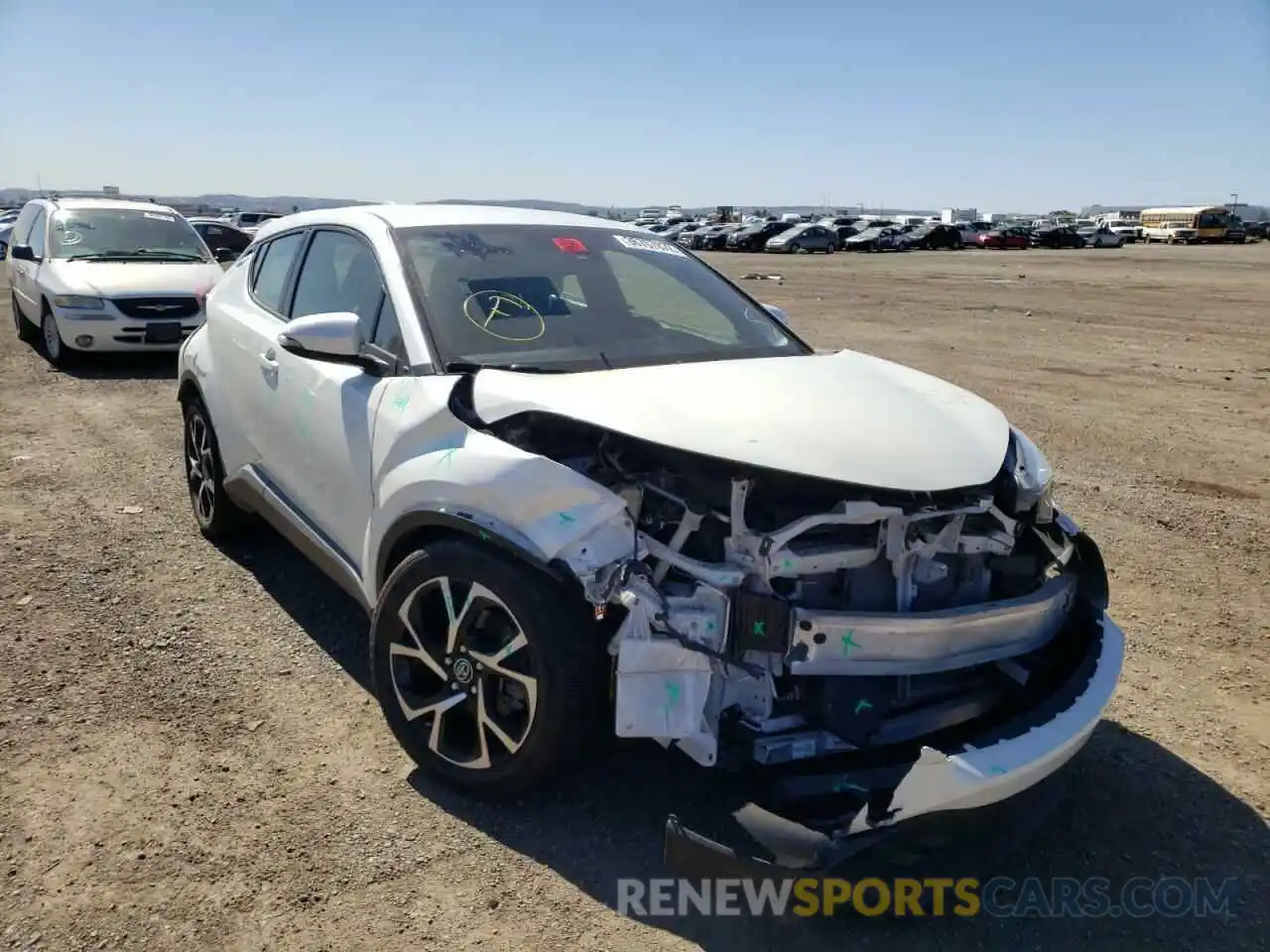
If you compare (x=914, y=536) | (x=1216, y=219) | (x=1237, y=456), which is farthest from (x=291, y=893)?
(x=1216, y=219)

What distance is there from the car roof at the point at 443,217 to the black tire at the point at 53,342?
23.4ft

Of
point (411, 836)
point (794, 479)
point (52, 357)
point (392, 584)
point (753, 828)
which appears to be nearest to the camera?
point (753, 828)

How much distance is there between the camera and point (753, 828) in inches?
93.9

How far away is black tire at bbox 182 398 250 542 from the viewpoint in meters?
4.91

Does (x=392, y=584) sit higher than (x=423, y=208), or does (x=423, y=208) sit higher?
(x=423, y=208)

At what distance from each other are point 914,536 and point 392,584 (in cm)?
161

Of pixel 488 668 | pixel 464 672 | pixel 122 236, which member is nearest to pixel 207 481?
pixel 464 672

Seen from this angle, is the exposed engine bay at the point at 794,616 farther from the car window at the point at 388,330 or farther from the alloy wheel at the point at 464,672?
the car window at the point at 388,330

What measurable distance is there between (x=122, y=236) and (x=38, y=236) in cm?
109

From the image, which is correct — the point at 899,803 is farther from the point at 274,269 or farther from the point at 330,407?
the point at 274,269

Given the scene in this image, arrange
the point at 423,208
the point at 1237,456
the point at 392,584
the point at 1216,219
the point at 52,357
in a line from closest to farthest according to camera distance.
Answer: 1. the point at 392,584
2. the point at 423,208
3. the point at 1237,456
4. the point at 52,357
5. the point at 1216,219

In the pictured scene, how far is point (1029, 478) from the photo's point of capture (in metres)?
3.09

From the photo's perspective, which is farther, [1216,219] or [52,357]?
[1216,219]

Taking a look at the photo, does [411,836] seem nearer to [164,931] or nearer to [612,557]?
[164,931]
